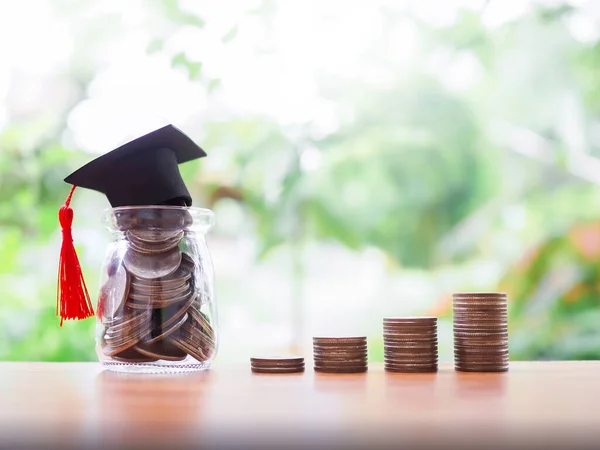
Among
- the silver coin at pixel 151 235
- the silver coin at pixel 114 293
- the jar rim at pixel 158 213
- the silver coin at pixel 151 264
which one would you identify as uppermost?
the jar rim at pixel 158 213

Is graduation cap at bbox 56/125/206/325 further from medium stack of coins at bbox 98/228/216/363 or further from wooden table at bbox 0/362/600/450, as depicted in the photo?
wooden table at bbox 0/362/600/450

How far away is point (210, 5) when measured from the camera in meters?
3.18

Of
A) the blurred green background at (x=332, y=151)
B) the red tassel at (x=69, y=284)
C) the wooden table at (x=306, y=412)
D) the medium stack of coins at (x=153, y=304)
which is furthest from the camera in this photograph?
the blurred green background at (x=332, y=151)

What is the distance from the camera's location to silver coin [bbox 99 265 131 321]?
3.37 ft

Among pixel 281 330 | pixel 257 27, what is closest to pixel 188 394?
pixel 281 330

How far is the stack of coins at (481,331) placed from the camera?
40.3 inches

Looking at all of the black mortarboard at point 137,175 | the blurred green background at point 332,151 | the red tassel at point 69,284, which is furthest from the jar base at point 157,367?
the blurred green background at point 332,151

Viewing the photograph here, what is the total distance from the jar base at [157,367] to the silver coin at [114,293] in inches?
3.0

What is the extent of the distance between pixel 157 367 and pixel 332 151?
7.23 ft

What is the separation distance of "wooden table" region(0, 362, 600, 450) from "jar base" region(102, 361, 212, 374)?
3.1 inches

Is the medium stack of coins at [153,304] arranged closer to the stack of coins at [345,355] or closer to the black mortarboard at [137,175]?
the black mortarboard at [137,175]

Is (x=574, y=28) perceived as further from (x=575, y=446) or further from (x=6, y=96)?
(x=575, y=446)

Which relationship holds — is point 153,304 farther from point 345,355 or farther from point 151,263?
point 345,355

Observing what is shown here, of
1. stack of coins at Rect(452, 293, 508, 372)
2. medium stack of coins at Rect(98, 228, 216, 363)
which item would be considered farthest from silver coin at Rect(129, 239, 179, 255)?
stack of coins at Rect(452, 293, 508, 372)
